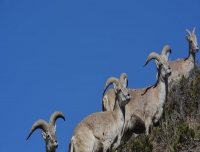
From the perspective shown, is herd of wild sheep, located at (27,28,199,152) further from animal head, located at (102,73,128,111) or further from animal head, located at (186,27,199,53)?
animal head, located at (186,27,199,53)

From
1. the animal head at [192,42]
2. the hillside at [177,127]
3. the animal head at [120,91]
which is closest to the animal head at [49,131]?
the hillside at [177,127]

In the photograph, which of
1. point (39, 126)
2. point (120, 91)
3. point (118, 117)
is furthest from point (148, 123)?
point (39, 126)

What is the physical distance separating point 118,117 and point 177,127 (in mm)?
2052

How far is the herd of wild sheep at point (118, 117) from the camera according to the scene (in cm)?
1828

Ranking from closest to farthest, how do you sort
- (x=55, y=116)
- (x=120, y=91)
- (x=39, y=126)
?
(x=39, y=126), (x=55, y=116), (x=120, y=91)

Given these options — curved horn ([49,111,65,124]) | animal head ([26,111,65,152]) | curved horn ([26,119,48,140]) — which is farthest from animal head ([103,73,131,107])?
curved horn ([26,119,48,140])

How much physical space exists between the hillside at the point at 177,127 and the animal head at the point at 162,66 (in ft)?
2.23

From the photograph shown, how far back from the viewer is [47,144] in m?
17.5

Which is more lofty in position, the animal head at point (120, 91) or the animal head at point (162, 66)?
the animal head at point (162, 66)

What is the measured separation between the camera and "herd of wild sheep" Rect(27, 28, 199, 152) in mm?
18281

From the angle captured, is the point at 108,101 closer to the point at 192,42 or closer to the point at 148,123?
the point at 148,123

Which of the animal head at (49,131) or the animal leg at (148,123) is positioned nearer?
the animal head at (49,131)

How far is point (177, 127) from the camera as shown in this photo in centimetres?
1830

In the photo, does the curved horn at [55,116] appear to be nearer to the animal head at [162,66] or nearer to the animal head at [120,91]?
the animal head at [120,91]
